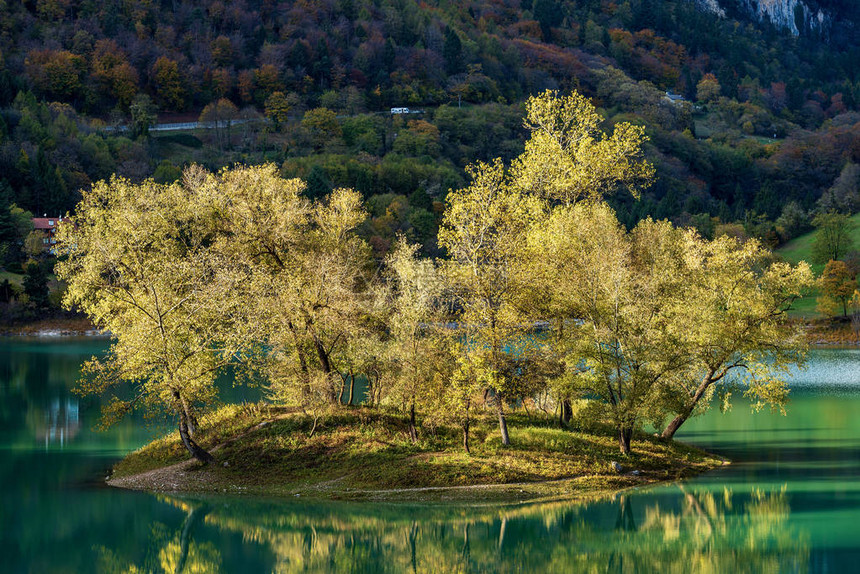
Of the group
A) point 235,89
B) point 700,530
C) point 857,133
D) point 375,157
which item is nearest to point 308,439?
point 700,530

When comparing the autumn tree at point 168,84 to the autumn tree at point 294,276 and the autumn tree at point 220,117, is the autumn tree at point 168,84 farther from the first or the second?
the autumn tree at point 294,276

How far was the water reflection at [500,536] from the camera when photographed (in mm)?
25219

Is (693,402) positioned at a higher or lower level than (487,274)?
lower

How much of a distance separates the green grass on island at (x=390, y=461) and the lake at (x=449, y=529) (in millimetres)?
1002

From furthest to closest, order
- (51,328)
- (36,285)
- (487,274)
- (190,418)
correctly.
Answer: (51,328), (36,285), (487,274), (190,418)

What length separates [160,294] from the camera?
109 feet

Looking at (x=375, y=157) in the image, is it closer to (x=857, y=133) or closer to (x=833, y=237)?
(x=833, y=237)

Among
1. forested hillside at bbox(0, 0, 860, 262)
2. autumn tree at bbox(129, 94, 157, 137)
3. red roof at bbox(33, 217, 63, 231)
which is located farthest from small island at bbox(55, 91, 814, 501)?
autumn tree at bbox(129, 94, 157, 137)

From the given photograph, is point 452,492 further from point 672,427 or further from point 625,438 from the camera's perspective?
point 672,427

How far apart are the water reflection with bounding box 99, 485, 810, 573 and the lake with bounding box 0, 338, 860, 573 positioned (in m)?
0.06

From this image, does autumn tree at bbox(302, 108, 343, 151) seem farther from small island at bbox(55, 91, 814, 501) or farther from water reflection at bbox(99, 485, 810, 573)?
water reflection at bbox(99, 485, 810, 573)

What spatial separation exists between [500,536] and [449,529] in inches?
62.2

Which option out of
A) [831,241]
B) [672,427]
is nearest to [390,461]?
[672,427]

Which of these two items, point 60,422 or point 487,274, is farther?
point 60,422
